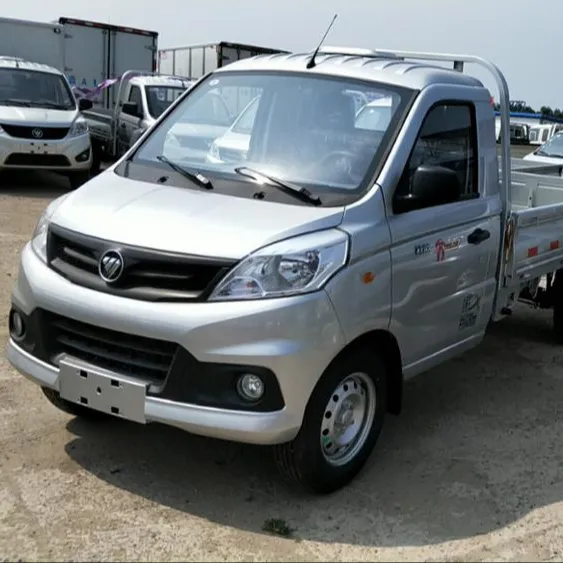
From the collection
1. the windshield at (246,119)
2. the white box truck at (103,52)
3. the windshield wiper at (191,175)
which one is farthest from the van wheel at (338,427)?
the white box truck at (103,52)

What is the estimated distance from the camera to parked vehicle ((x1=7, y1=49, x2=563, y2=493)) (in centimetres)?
330

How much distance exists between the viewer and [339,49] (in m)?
5.00

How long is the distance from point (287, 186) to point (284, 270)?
0.64m

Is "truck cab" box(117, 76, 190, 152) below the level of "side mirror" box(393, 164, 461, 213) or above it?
below

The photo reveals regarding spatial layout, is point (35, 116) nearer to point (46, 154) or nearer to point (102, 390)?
point (46, 154)

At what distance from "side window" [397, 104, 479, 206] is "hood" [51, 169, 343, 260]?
0.71 meters

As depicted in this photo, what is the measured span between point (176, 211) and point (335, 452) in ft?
4.43

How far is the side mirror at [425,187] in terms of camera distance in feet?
12.8

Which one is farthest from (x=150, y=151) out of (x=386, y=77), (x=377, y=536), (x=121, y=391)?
(x=377, y=536)

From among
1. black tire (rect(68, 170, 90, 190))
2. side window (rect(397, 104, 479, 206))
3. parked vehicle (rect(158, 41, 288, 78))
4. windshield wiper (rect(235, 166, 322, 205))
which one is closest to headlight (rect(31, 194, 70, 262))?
windshield wiper (rect(235, 166, 322, 205))

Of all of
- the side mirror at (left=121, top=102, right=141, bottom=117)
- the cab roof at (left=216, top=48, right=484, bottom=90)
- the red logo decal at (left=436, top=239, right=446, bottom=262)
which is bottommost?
the side mirror at (left=121, top=102, right=141, bottom=117)

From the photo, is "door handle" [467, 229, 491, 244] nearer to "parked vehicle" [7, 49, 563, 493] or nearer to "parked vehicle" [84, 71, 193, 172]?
"parked vehicle" [7, 49, 563, 493]

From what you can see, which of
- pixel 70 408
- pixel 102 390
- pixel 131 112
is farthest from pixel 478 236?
pixel 131 112

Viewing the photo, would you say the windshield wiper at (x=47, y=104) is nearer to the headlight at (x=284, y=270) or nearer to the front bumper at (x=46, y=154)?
the front bumper at (x=46, y=154)
